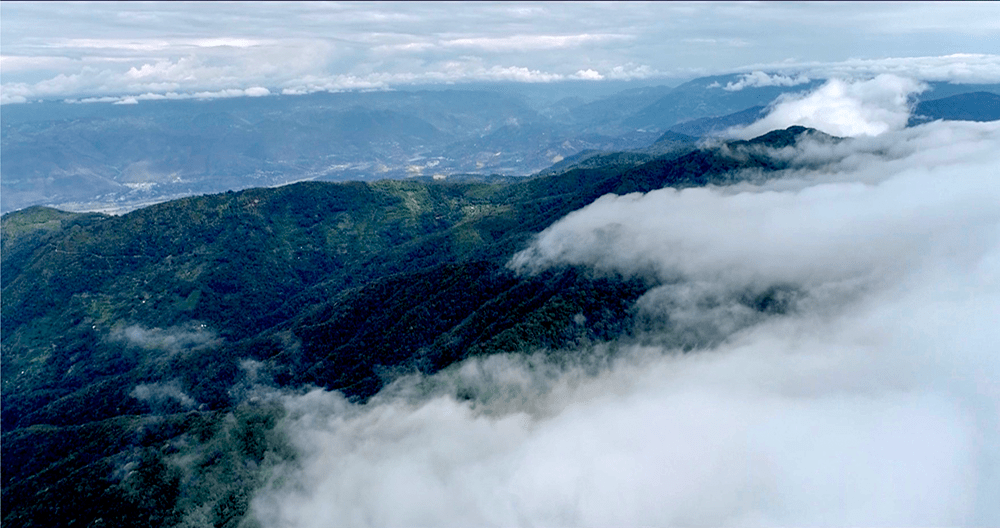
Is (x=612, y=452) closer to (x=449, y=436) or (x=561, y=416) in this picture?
(x=561, y=416)

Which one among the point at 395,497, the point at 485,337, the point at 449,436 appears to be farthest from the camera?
the point at 485,337

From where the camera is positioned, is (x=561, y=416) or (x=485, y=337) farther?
(x=485, y=337)

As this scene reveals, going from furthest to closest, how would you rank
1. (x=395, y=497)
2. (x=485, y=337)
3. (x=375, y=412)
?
(x=485, y=337) < (x=375, y=412) < (x=395, y=497)

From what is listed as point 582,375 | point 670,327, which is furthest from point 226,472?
point 670,327

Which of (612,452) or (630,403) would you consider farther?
(630,403)

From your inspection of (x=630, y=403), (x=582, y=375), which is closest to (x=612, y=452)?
(x=630, y=403)

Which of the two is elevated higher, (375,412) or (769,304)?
(769,304)

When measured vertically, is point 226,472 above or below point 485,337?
below

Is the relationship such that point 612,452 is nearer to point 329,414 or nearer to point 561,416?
point 561,416

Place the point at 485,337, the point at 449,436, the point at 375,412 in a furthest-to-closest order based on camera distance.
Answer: the point at 485,337 → the point at 375,412 → the point at 449,436
